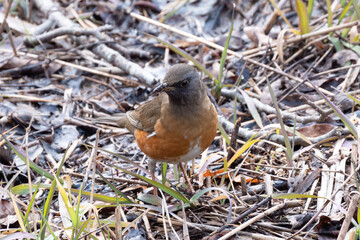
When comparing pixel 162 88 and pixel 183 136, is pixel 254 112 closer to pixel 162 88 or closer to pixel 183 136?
pixel 183 136

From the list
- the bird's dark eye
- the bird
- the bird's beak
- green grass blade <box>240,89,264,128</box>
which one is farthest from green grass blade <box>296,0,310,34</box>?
the bird's beak

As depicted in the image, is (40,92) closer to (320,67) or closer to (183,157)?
(183,157)

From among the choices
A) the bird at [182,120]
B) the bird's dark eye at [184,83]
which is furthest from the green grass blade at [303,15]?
the bird's dark eye at [184,83]

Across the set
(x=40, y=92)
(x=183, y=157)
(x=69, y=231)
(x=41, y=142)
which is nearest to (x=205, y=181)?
(x=183, y=157)

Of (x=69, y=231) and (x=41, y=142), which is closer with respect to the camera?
(x=69, y=231)

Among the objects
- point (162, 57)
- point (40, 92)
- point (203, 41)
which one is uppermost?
point (203, 41)

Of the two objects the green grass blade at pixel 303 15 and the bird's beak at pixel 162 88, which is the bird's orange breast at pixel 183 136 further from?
the green grass blade at pixel 303 15
